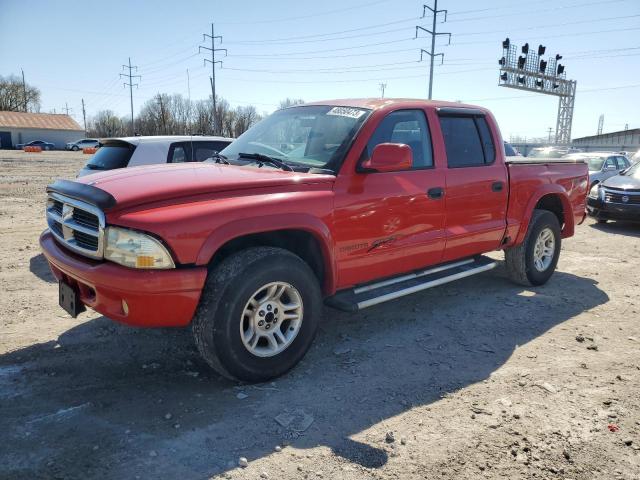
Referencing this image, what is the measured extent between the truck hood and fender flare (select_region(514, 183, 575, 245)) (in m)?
2.82

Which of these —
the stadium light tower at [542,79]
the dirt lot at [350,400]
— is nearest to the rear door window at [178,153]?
the dirt lot at [350,400]

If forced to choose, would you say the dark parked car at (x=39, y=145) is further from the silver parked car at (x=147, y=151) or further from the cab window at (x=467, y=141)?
the cab window at (x=467, y=141)

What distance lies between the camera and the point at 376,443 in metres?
2.81

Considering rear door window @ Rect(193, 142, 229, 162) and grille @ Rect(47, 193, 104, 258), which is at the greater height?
rear door window @ Rect(193, 142, 229, 162)

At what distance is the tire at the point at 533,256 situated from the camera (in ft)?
18.5

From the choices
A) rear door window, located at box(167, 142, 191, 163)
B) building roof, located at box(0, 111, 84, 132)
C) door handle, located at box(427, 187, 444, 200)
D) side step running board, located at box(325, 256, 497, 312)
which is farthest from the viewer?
building roof, located at box(0, 111, 84, 132)

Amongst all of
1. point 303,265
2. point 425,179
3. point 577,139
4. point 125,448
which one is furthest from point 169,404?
point 577,139

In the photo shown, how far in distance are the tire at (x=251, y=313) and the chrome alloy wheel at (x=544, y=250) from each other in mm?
3439

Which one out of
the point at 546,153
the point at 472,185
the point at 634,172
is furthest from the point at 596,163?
the point at 472,185

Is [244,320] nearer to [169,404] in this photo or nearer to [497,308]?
[169,404]

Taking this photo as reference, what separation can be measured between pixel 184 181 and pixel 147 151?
4104mm

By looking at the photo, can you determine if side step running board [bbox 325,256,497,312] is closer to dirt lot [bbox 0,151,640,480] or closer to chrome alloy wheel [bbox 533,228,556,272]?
dirt lot [bbox 0,151,640,480]

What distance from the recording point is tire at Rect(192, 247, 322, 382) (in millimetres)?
3131

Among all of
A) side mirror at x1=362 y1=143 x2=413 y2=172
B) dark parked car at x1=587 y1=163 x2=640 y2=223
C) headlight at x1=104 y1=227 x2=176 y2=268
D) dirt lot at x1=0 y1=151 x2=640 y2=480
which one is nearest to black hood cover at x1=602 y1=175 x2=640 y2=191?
dark parked car at x1=587 y1=163 x2=640 y2=223
